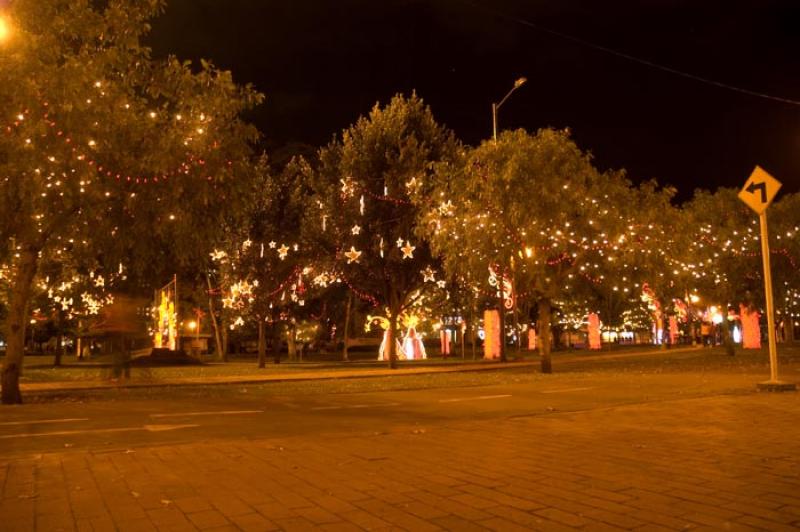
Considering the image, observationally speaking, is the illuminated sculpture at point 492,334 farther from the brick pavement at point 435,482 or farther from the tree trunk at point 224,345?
the brick pavement at point 435,482

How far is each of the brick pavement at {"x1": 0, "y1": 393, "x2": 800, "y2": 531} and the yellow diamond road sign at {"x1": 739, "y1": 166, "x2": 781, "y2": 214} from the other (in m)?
6.15

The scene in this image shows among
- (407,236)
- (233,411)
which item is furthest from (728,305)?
(233,411)

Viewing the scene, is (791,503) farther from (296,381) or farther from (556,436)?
(296,381)

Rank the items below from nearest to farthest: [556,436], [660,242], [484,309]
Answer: [556,436] → [660,242] → [484,309]

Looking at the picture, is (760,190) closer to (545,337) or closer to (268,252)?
(545,337)

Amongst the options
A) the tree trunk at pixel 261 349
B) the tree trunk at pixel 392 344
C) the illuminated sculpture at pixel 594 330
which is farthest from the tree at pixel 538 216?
the illuminated sculpture at pixel 594 330

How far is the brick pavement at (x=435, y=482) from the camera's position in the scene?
534cm

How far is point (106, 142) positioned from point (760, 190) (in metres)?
13.6

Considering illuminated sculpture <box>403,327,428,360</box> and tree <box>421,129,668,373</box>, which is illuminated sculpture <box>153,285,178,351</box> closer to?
illuminated sculpture <box>403,327,428,360</box>

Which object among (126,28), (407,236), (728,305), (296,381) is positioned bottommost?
(296,381)

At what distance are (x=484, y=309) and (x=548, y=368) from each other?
14570mm

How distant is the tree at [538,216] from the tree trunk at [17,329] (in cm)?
1382

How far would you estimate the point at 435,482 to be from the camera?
6.66 meters

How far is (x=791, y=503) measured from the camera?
5.69m
